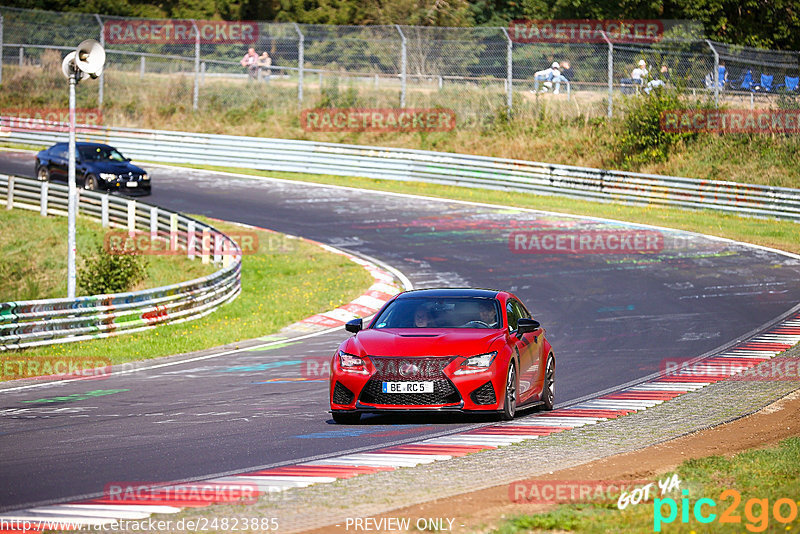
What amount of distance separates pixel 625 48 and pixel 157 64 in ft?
65.8

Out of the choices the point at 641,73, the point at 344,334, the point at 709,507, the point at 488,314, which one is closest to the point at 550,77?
the point at 641,73

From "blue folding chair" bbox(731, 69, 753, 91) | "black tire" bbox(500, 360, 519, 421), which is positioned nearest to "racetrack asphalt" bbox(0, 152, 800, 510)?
"black tire" bbox(500, 360, 519, 421)

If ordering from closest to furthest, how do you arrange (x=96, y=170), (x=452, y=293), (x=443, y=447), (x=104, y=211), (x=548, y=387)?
(x=443, y=447) < (x=452, y=293) < (x=548, y=387) < (x=104, y=211) < (x=96, y=170)

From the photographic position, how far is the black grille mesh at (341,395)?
10.9 metres

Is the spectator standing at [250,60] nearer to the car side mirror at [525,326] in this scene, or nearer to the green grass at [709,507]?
the car side mirror at [525,326]

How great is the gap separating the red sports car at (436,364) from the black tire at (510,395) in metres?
0.01

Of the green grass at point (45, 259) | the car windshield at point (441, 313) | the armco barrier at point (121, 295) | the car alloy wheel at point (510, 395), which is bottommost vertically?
the green grass at point (45, 259)

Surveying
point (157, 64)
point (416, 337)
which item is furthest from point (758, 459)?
point (157, 64)

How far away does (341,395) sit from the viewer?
431 inches

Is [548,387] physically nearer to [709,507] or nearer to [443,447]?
[443,447]

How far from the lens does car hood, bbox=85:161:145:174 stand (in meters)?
33.4

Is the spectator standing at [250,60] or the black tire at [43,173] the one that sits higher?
the spectator standing at [250,60]

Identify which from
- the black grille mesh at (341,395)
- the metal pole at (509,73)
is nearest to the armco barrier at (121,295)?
the black grille mesh at (341,395)

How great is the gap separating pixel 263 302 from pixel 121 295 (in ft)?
14.4
